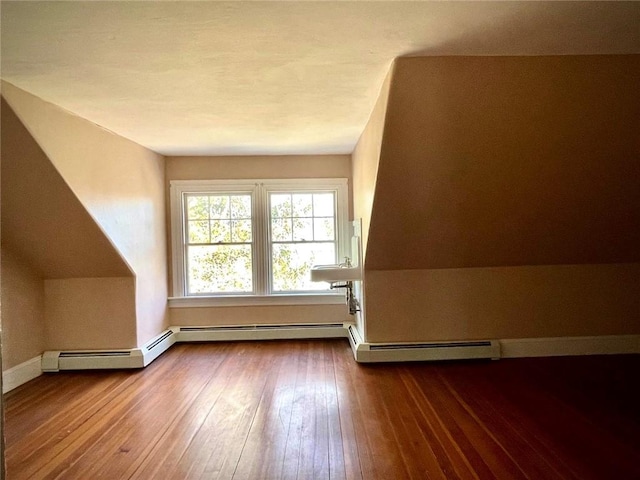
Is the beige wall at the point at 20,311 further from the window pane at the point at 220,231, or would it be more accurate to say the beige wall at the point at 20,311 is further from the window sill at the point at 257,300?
the window pane at the point at 220,231

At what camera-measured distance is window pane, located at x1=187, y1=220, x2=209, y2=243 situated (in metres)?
4.40

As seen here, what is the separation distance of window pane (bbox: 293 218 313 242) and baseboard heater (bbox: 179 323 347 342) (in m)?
1.05

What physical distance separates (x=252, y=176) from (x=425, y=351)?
8.87ft

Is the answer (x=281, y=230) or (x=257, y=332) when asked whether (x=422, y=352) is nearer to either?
(x=257, y=332)

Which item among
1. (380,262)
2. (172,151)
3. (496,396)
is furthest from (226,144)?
(496,396)

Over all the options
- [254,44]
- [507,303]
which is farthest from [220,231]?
[507,303]

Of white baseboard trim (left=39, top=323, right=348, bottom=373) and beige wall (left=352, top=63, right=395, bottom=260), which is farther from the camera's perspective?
white baseboard trim (left=39, top=323, right=348, bottom=373)

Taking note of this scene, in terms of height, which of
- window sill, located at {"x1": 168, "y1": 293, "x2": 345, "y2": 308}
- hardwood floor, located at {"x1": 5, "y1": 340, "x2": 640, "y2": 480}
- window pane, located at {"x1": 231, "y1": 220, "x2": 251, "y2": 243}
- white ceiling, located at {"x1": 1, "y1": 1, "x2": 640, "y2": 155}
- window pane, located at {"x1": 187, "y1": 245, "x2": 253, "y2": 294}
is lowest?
hardwood floor, located at {"x1": 5, "y1": 340, "x2": 640, "y2": 480}

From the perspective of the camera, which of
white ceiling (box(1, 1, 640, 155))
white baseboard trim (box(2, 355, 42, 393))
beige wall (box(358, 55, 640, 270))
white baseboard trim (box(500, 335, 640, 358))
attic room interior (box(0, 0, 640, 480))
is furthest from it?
white baseboard trim (box(500, 335, 640, 358))

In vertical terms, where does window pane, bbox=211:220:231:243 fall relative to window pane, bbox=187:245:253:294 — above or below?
above

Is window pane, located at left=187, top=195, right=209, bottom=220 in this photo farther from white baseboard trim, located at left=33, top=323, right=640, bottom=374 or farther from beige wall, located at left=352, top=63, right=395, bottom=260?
beige wall, located at left=352, top=63, right=395, bottom=260

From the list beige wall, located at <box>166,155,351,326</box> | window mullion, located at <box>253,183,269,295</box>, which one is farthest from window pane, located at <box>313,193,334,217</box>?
window mullion, located at <box>253,183,269,295</box>

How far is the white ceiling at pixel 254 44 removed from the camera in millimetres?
1601

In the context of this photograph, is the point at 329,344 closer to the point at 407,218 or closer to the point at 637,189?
the point at 407,218
